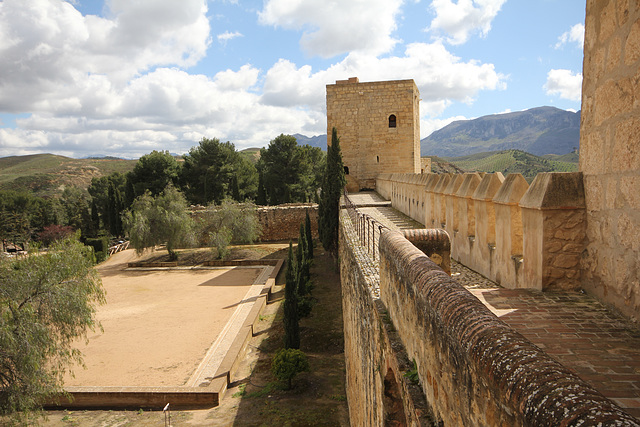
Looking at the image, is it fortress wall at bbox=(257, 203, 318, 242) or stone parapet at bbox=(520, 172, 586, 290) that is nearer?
stone parapet at bbox=(520, 172, 586, 290)

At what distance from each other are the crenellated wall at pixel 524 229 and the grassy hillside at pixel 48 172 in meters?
74.1

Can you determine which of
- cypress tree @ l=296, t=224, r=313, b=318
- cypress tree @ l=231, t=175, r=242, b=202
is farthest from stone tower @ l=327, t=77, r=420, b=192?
cypress tree @ l=231, t=175, r=242, b=202

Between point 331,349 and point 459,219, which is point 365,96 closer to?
point 331,349

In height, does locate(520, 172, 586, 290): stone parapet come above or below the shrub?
above

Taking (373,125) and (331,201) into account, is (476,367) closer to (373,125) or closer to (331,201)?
(331,201)

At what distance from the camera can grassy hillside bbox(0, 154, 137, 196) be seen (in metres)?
67.9

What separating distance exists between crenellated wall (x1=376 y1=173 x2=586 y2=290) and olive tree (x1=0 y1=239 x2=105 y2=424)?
8.08 meters

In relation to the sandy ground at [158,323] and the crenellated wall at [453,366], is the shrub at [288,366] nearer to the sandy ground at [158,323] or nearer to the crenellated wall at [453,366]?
the sandy ground at [158,323]

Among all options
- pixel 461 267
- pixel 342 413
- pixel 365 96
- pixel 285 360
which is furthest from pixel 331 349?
pixel 365 96

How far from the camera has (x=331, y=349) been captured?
11039 millimetres

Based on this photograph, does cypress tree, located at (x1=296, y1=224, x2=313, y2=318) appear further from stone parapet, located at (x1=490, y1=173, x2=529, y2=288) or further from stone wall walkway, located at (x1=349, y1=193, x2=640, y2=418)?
stone wall walkway, located at (x1=349, y1=193, x2=640, y2=418)

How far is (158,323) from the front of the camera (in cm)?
1340

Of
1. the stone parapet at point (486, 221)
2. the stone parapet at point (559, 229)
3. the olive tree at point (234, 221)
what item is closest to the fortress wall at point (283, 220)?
the olive tree at point (234, 221)

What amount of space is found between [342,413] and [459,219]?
450 cm
